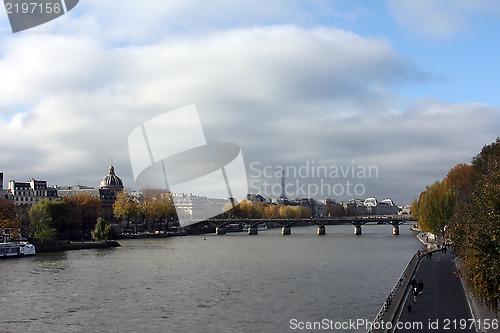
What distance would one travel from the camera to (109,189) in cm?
15688

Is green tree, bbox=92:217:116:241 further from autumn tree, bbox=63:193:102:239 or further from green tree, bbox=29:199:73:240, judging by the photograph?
autumn tree, bbox=63:193:102:239

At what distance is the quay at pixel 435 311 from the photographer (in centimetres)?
2159

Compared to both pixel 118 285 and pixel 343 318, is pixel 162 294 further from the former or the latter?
pixel 343 318

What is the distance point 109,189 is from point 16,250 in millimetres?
93299

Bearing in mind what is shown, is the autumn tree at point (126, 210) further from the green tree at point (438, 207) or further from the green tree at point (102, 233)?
the green tree at point (438, 207)

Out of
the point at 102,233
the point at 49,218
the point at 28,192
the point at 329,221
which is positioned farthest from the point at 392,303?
the point at 28,192

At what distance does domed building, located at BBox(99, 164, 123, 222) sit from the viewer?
138575mm

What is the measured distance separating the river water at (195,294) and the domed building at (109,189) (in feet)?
272

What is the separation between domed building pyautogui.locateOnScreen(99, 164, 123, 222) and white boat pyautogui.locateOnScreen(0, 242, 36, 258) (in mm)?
66913

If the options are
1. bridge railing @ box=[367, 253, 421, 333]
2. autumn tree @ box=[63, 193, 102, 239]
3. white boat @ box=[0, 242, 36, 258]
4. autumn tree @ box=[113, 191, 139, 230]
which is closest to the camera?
bridge railing @ box=[367, 253, 421, 333]

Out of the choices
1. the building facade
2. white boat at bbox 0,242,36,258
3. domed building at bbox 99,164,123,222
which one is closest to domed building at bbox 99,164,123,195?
domed building at bbox 99,164,123,222

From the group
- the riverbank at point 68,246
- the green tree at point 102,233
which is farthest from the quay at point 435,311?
the green tree at point 102,233

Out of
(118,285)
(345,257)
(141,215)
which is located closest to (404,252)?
(345,257)

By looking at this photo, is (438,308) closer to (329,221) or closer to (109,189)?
(329,221)
